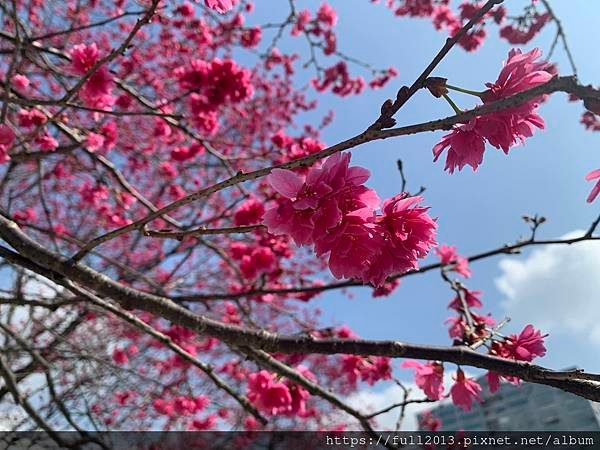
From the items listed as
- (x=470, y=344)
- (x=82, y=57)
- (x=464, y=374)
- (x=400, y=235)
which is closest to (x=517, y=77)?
(x=400, y=235)

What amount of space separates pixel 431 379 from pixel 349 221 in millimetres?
1406

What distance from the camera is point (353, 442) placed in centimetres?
333

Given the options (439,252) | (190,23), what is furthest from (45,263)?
(190,23)

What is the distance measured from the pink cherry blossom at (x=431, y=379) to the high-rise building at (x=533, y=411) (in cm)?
23

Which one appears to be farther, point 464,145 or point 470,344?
point 470,344

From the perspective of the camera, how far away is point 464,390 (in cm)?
207

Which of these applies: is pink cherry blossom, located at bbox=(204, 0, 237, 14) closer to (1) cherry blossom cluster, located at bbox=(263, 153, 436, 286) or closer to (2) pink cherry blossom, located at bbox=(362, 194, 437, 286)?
(1) cherry blossom cluster, located at bbox=(263, 153, 436, 286)

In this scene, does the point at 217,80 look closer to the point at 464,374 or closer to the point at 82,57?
the point at 82,57

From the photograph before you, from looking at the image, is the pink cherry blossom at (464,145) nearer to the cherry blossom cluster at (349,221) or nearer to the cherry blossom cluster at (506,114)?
the cherry blossom cluster at (506,114)

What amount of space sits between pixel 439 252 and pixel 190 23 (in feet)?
13.2

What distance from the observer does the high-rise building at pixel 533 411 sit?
425 cm

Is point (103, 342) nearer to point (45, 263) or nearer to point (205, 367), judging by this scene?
point (205, 367)

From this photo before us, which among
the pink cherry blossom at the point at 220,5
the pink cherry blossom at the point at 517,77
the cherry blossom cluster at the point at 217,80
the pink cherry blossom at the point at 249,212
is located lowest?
the pink cherry blossom at the point at 517,77

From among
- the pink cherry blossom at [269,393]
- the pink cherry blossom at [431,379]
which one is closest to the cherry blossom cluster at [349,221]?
the pink cherry blossom at [431,379]
